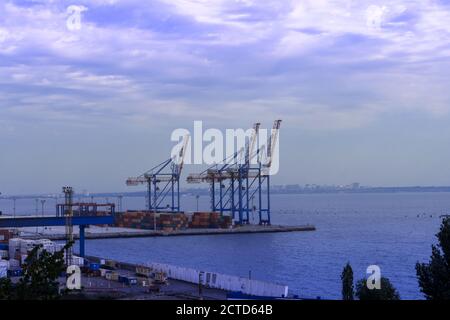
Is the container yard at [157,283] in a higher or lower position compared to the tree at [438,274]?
lower

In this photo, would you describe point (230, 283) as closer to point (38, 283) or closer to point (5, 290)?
point (38, 283)

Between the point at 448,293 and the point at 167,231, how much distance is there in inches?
1066

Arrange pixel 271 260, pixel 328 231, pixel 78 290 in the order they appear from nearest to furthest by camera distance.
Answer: pixel 78 290
pixel 271 260
pixel 328 231

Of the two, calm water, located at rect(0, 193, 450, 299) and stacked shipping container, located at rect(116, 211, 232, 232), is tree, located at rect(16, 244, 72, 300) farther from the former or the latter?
stacked shipping container, located at rect(116, 211, 232, 232)

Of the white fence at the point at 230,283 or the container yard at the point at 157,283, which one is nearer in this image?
the white fence at the point at 230,283

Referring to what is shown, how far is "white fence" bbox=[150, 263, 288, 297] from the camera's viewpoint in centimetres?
929

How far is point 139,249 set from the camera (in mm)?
25000

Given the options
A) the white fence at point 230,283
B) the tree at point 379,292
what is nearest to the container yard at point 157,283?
the white fence at point 230,283

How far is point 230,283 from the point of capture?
1051cm

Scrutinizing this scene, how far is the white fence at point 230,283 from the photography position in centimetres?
929

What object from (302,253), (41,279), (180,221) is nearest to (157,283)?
(41,279)

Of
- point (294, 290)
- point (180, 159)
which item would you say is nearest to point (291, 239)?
point (180, 159)

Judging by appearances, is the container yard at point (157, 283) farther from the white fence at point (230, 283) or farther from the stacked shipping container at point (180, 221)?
the stacked shipping container at point (180, 221)
